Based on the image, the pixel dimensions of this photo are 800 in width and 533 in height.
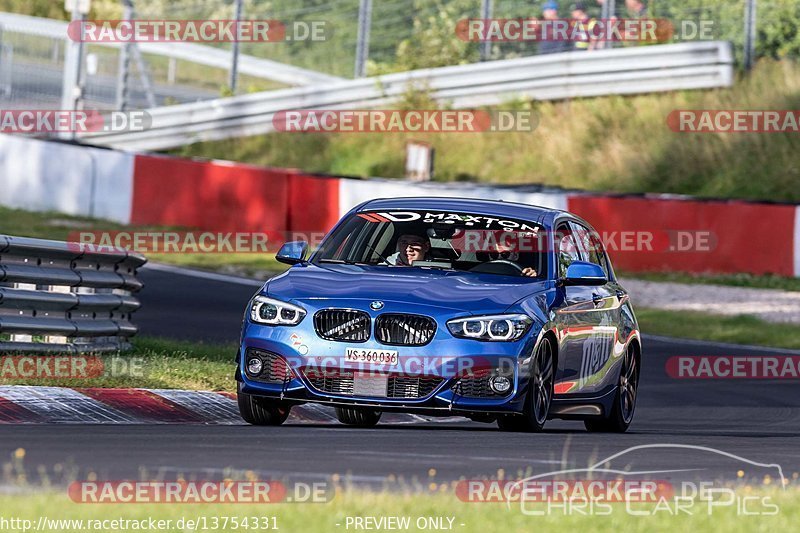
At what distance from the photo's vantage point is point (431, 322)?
372 inches

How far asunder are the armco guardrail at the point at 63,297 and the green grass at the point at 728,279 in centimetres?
1187

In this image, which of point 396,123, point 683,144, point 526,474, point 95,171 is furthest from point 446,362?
point 396,123

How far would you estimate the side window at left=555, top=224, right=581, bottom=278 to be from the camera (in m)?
10.8

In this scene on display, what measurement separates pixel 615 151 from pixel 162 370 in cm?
1950

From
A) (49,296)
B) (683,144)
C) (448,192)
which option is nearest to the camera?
(49,296)

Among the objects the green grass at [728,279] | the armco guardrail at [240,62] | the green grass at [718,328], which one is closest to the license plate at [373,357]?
the green grass at [718,328]

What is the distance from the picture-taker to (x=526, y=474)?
25.0ft

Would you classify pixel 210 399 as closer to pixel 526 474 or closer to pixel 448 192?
pixel 526 474

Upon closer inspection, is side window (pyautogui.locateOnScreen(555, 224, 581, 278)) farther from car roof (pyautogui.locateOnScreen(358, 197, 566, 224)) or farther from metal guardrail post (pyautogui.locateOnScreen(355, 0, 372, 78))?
metal guardrail post (pyautogui.locateOnScreen(355, 0, 372, 78))

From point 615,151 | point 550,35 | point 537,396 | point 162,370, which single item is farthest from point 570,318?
point 550,35

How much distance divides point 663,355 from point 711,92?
46.4 ft

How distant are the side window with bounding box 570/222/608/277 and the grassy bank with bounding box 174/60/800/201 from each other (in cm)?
1658

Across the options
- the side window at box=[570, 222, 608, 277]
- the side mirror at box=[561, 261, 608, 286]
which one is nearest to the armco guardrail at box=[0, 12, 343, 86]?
the side window at box=[570, 222, 608, 277]

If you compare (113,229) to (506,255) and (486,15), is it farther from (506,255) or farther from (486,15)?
(506,255)
